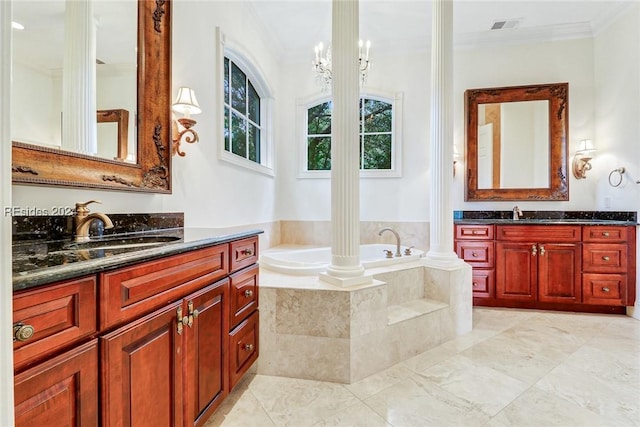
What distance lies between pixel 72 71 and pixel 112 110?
231 mm

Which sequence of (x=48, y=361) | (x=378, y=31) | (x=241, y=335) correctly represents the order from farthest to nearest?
(x=378, y=31) → (x=241, y=335) → (x=48, y=361)

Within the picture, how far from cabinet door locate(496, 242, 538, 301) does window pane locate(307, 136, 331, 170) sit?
229cm

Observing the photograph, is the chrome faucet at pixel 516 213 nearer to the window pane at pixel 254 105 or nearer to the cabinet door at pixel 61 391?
the window pane at pixel 254 105

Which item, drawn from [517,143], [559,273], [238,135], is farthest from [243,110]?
[559,273]

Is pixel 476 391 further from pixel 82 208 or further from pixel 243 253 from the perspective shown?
pixel 82 208

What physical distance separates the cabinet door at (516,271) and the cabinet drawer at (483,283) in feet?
0.18

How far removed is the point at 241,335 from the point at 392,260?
1.52 meters

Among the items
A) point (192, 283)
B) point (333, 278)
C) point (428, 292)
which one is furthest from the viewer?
point (428, 292)

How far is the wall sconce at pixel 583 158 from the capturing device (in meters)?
3.37

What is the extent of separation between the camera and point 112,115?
1.55 meters

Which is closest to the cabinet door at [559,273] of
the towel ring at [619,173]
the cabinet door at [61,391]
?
the towel ring at [619,173]

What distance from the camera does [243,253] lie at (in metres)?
1.66

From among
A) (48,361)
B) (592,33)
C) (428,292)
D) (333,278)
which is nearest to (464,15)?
(592,33)

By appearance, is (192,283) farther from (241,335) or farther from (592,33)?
(592,33)
